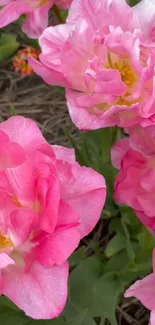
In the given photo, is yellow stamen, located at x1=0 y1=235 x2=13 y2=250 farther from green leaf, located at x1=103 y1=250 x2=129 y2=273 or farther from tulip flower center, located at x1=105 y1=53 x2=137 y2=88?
green leaf, located at x1=103 y1=250 x2=129 y2=273

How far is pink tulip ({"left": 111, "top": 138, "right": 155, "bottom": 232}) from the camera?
697 mm

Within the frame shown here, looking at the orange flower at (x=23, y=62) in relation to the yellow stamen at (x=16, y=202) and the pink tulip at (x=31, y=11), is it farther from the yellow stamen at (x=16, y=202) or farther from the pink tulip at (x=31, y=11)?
the yellow stamen at (x=16, y=202)

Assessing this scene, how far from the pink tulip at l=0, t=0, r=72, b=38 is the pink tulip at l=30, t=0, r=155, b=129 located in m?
0.22

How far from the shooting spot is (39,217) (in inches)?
22.3

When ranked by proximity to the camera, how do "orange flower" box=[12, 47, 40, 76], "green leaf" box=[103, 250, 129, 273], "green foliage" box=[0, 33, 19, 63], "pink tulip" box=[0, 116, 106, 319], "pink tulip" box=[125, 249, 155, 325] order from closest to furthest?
"pink tulip" box=[0, 116, 106, 319]
"pink tulip" box=[125, 249, 155, 325]
"green leaf" box=[103, 250, 129, 273]
"green foliage" box=[0, 33, 19, 63]
"orange flower" box=[12, 47, 40, 76]

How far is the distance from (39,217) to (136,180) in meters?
0.19

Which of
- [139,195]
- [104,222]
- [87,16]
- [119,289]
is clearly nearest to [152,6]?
[87,16]

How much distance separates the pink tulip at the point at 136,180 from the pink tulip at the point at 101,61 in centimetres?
7

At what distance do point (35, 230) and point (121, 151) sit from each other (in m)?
0.19

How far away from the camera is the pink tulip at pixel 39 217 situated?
55cm

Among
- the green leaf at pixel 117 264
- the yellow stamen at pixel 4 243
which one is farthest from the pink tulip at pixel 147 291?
the green leaf at pixel 117 264

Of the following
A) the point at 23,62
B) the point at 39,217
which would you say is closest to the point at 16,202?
the point at 39,217

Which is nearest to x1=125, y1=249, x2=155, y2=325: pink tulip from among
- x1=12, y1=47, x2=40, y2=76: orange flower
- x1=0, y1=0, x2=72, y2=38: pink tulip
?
x1=0, y1=0, x2=72, y2=38: pink tulip

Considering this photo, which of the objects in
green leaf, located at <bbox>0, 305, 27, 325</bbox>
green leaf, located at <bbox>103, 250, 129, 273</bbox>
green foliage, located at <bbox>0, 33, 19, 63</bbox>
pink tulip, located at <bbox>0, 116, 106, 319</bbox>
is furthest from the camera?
green foliage, located at <bbox>0, 33, 19, 63</bbox>
